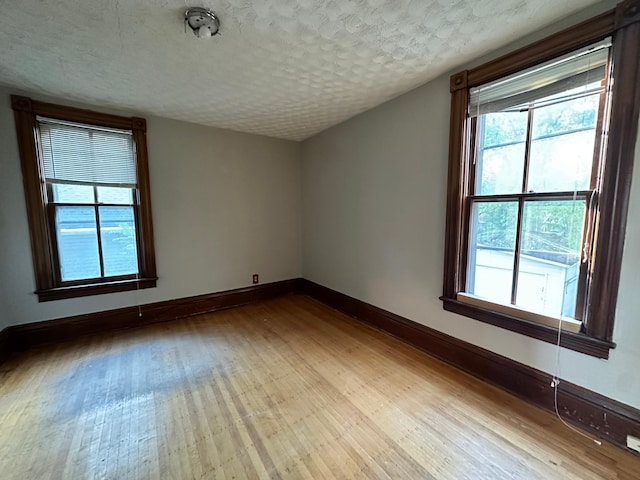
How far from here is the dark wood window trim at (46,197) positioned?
2387mm

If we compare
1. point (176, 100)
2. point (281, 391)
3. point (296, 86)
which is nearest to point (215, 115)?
point (176, 100)

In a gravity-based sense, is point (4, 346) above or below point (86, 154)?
below

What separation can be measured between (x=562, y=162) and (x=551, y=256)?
0.57 metres

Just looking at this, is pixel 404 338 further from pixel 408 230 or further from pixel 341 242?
pixel 341 242

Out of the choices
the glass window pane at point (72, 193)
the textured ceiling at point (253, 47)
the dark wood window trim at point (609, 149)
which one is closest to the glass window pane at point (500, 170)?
the dark wood window trim at point (609, 149)

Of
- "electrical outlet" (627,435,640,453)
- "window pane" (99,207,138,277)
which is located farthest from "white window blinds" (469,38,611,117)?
"window pane" (99,207,138,277)

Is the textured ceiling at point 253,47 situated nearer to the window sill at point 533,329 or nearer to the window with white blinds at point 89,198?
the window with white blinds at point 89,198

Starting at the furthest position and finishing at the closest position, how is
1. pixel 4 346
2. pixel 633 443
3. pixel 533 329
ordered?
pixel 4 346
pixel 533 329
pixel 633 443

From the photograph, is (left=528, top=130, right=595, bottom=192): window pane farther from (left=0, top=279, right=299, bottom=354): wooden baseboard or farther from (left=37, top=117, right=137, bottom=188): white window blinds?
(left=37, top=117, right=137, bottom=188): white window blinds

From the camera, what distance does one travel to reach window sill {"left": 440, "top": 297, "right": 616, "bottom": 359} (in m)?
1.49

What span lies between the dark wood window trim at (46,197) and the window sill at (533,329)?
315 centimetres

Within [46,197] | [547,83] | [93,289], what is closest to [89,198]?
[46,197]

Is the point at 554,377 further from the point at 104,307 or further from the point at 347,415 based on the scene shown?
the point at 104,307

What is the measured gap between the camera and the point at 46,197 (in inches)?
99.3
